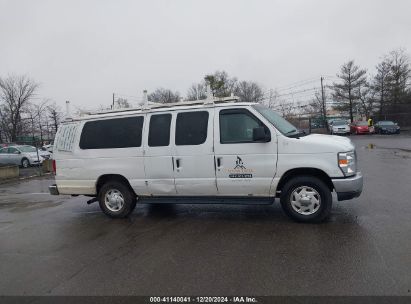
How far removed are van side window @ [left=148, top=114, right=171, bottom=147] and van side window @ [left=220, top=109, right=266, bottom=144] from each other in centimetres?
107

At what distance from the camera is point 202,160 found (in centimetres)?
622

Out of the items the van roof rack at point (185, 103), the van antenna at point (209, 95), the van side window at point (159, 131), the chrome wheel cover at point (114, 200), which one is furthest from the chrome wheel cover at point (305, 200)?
the chrome wheel cover at point (114, 200)

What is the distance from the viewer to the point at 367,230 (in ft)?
17.7

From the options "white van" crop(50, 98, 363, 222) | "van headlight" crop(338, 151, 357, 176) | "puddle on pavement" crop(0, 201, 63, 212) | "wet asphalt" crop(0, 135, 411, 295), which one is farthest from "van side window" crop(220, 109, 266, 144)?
"puddle on pavement" crop(0, 201, 63, 212)

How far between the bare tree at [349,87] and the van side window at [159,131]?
43.9 meters

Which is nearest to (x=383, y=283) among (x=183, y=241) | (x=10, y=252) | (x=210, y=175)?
(x=183, y=241)

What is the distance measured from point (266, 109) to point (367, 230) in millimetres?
2651

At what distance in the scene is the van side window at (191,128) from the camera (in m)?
6.24

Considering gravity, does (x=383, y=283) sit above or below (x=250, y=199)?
below

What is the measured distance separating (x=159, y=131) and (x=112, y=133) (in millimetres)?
1062

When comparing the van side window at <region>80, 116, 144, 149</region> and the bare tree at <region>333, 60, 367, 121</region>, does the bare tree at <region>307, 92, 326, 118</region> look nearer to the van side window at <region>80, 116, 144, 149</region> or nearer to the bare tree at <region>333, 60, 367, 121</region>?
the bare tree at <region>333, 60, 367, 121</region>

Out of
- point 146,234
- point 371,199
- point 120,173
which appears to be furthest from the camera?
point 371,199

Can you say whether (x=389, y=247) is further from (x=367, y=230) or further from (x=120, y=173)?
(x=120, y=173)

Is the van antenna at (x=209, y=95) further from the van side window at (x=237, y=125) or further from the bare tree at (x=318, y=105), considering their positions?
the bare tree at (x=318, y=105)
